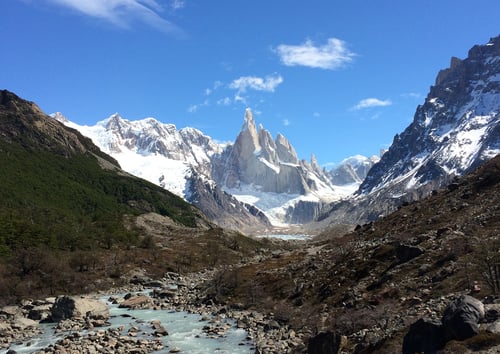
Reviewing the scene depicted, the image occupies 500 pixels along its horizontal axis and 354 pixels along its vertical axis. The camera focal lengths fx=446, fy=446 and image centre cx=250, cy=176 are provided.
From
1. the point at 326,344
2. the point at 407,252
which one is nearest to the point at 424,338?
the point at 326,344

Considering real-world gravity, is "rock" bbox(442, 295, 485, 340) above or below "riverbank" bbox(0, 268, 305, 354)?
above

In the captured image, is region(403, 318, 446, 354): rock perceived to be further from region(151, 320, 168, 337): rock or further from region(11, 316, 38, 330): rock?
region(11, 316, 38, 330): rock

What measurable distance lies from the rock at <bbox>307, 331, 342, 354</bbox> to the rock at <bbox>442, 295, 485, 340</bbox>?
9.41m

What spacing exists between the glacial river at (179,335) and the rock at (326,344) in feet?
30.1

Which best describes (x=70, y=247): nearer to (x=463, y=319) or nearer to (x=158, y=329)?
(x=158, y=329)

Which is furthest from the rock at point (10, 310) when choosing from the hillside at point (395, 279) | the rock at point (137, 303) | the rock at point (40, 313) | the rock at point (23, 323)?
the hillside at point (395, 279)

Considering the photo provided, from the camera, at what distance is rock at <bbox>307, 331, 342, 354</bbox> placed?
3356cm

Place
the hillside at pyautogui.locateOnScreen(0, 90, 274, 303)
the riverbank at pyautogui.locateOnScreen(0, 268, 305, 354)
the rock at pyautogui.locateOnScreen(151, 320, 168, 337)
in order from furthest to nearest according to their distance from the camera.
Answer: the hillside at pyautogui.locateOnScreen(0, 90, 274, 303)
the rock at pyautogui.locateOnScreen(151, 320, 168, 337)
the riverbank at pyautogui.locateOnScreen(0, 268, 305, 354)

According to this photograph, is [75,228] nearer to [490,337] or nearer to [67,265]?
[67,265]

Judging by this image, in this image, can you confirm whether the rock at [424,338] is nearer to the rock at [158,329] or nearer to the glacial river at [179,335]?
the glacial river at [179,335]

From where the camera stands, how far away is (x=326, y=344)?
33969mm

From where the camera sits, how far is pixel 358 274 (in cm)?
5662

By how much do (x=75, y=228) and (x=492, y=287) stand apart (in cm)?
13890

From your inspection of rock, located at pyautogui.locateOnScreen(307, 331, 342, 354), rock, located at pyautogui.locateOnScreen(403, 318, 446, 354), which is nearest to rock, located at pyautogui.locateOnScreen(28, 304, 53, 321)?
rock, located at pyautogui.locateOnScreen(307, 331, 342, 354)
